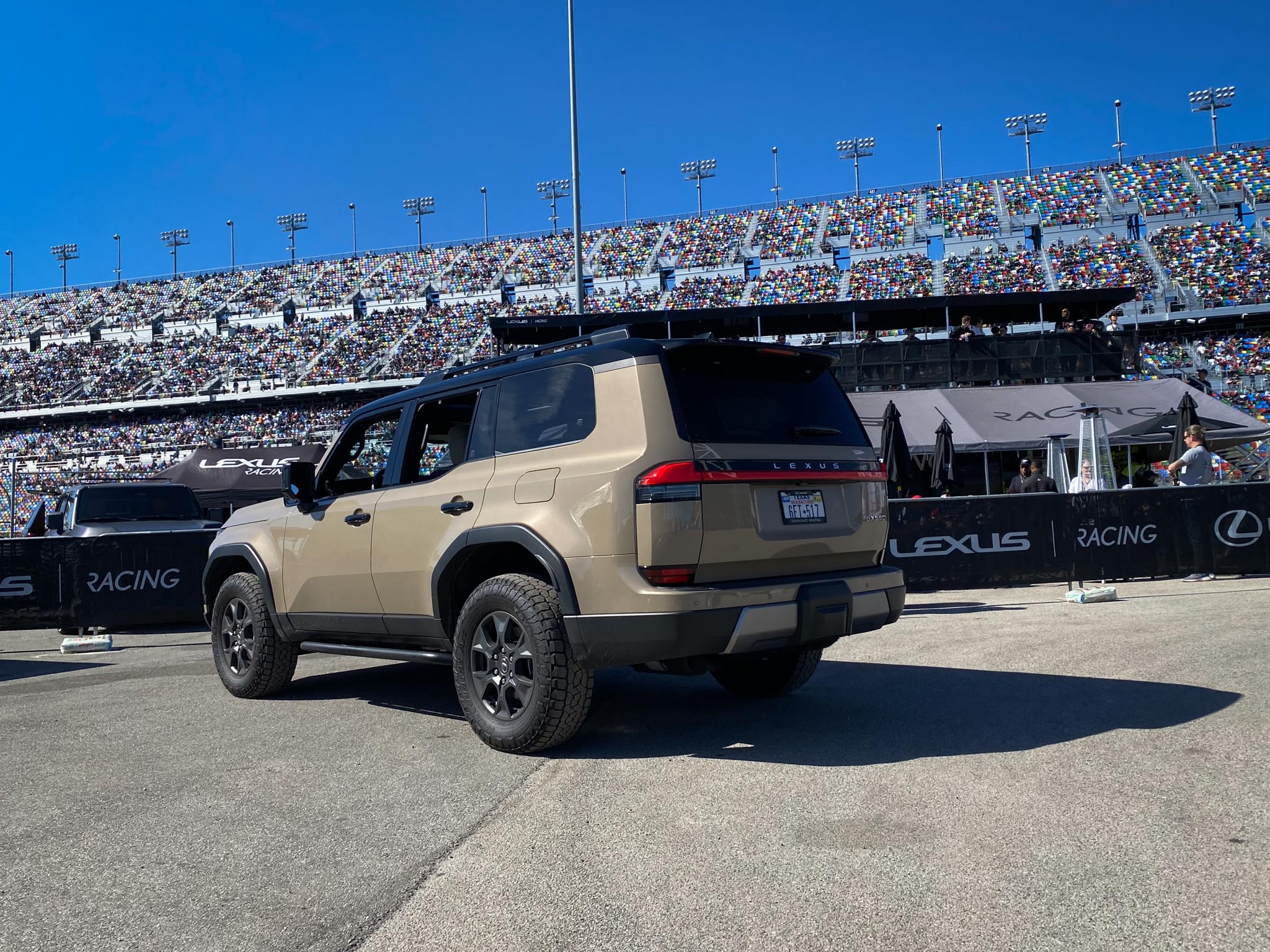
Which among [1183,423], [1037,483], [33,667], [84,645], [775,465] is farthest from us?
[1183,423]

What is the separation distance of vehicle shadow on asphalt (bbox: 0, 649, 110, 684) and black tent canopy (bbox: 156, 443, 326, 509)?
1430cm

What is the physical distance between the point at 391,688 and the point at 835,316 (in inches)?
1044

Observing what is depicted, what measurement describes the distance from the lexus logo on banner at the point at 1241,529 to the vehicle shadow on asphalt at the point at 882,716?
7.91 m

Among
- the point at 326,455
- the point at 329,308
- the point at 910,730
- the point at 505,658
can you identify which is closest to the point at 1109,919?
the point at 910,730

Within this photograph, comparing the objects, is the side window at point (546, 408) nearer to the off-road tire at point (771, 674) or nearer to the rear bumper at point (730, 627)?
the rear bumper at point (730, 627)

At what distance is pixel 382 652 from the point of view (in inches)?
216

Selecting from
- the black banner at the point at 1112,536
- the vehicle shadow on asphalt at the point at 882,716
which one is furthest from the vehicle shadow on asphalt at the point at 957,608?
the vehicle shadow on asphalt at the point at 882,716

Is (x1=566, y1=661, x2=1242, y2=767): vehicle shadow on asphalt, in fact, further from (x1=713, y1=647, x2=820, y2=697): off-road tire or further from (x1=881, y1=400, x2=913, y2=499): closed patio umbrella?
(x1=881, y1=400, x2=913, y2=499): closed patio umbrella

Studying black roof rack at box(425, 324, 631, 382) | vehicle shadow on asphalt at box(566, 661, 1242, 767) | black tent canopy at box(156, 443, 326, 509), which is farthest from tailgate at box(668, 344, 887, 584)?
black tent canopy at box(156, 443, 326, 509)

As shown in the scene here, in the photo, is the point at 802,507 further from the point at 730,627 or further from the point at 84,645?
the point at 84,645

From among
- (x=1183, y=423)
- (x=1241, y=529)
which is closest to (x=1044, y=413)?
(x=1183, y=423)

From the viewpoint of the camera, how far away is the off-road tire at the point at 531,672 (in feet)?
14.5

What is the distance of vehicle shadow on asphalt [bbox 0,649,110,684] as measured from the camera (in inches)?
324

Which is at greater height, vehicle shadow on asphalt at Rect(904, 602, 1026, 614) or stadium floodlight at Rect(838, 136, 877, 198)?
stadium floodlight at Rect(838, 136, 877, 198)
